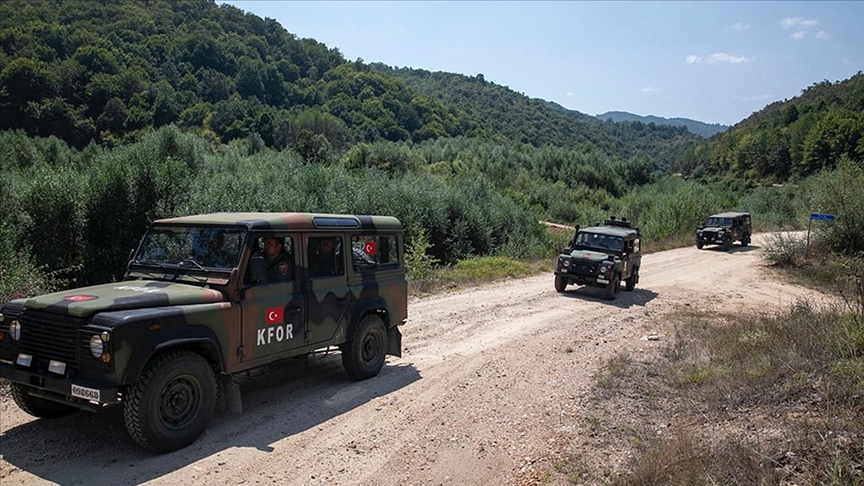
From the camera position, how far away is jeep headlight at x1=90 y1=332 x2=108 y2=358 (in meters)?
5.18

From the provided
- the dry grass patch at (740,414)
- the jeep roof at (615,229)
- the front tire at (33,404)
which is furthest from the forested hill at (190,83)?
the dry grass patch at (740,414)

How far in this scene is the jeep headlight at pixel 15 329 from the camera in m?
5.68

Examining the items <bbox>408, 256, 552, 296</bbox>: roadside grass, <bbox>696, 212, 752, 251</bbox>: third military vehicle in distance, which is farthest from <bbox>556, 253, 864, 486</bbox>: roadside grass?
<bbox>696, 212, 752, 251</bbox>: third military vehicle in distance

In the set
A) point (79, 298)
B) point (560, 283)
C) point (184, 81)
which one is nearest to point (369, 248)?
point (79, 298)

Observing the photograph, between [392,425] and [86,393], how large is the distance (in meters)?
3.23

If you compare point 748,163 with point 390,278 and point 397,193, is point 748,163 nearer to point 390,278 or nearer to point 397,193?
point 397,193

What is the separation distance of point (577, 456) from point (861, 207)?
2532 cm

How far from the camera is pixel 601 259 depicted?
662 inches

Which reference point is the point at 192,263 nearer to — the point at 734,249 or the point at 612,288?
the point at 612,288

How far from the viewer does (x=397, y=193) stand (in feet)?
83.3

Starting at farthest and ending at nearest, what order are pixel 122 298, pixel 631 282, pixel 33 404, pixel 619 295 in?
pixel 631 282 → pixel 619 295 → pixel 33 404 → pixel 122 298

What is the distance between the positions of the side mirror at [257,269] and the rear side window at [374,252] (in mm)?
1768

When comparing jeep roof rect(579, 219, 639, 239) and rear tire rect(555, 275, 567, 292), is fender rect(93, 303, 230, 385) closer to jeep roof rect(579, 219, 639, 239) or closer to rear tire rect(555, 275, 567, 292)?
rear tire rect(555, 275, 567, 292)

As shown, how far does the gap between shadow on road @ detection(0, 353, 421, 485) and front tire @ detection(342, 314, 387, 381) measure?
186 mm
